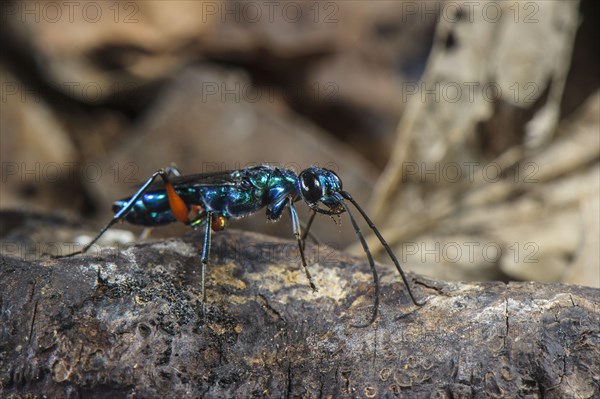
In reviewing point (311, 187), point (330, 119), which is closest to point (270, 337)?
point (311, 187)

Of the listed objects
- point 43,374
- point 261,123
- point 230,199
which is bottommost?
point 43,374

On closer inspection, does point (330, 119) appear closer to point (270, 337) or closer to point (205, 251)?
point (205, 251)

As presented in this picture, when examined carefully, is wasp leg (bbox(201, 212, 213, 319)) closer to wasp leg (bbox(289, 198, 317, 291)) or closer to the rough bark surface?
the rough bark surface

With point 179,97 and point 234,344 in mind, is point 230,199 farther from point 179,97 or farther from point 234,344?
point 179,97

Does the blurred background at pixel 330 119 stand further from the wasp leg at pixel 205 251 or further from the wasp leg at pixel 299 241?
the wasp leg at pixel 205 251

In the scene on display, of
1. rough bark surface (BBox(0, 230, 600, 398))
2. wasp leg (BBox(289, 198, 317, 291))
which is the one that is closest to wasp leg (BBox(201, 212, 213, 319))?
rough bark surface (BBox(0, 230, 600, 398))

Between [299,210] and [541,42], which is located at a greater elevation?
[541,42]

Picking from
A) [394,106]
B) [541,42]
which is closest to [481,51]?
[541,42]
